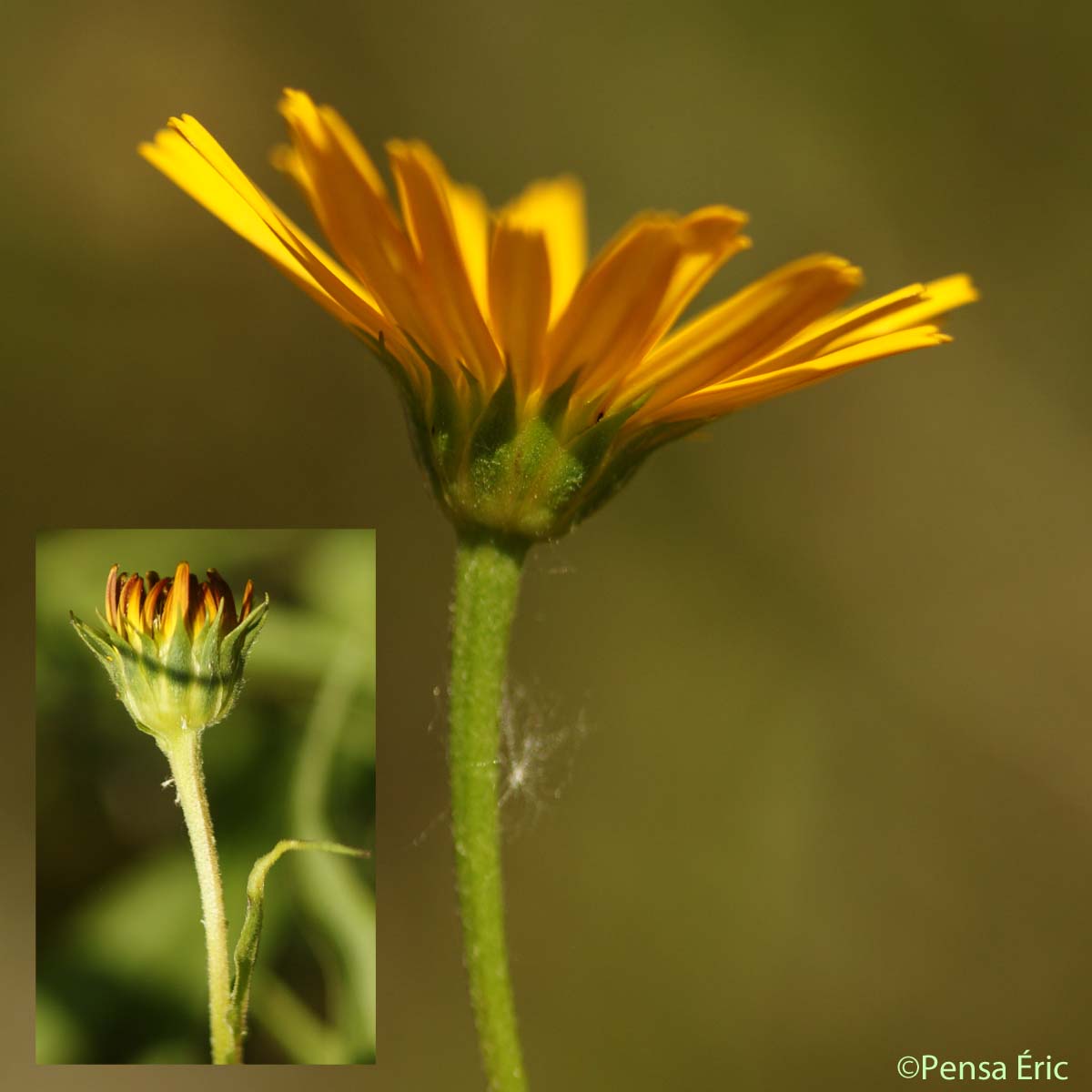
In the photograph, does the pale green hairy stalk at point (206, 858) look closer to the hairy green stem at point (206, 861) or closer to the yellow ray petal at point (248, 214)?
the hairy green stem at point (206, 861)

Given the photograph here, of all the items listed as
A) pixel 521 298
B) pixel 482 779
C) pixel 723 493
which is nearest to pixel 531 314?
pixel 521 298

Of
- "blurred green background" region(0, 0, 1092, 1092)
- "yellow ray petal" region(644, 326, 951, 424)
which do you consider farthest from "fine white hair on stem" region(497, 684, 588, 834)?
"yellow ray petal" region(644, 326, 951, 424)

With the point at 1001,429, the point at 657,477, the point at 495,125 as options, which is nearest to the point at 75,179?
the point at 495,125

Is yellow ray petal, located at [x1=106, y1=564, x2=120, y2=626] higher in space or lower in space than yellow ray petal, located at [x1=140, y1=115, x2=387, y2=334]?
lower

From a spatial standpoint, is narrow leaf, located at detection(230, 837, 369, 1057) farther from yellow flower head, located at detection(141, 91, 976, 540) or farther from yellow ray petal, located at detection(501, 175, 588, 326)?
yellow ray petal, located at detection(501, 175, 588, 326)

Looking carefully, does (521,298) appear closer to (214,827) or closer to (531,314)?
(531,314)
